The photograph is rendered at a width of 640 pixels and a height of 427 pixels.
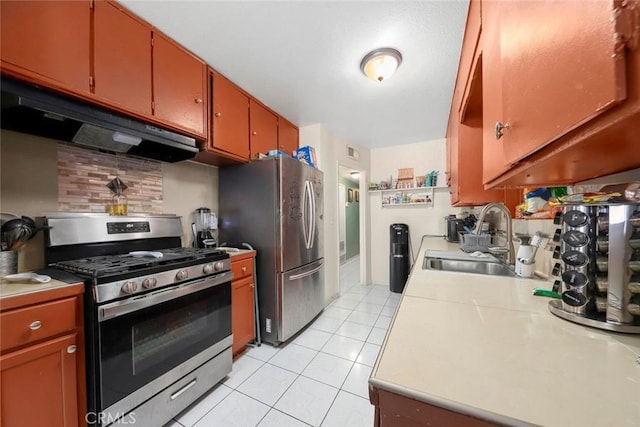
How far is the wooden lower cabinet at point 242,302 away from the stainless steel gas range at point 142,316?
0.19 meters

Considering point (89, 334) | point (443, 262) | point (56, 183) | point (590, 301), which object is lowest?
point (89, 334)

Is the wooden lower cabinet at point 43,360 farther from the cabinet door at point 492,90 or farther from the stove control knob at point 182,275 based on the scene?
the cabinet door at point 492,90

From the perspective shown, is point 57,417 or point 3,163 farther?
point 3,163

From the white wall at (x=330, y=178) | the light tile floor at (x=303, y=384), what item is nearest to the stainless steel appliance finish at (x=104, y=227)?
the light tile floor at (x=303, y=384)

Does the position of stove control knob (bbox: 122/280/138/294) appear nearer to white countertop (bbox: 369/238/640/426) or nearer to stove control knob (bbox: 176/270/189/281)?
stove control knob (bbox: 176/270/189/281)

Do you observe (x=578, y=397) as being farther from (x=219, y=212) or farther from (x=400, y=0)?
(x=219, y=212)

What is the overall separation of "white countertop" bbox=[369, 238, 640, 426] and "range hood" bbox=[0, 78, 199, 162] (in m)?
1.66

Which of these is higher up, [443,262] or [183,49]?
[183,49]

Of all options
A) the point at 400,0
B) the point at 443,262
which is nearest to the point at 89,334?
the point at 443,262

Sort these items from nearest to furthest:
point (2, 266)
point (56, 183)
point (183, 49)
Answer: point (2, 266) → point (56, 183) → point (183, 49)

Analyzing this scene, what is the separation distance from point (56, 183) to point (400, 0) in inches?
86.1

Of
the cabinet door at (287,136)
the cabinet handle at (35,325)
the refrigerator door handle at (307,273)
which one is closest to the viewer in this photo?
the cabinet handle at (35,325)

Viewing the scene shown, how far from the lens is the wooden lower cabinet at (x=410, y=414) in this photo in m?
0.38

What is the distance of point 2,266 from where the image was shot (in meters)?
1.04
